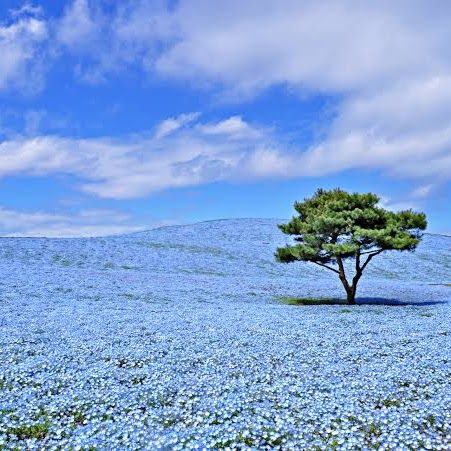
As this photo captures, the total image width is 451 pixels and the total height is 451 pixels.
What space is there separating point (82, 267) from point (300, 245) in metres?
21.0

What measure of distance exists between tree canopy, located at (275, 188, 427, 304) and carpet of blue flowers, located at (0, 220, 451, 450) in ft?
11.7

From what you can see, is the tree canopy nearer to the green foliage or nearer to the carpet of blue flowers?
the carpet of blue flowers

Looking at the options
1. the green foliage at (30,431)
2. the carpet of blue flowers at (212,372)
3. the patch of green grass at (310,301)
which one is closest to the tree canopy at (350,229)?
the patch of green grass at (310,301)

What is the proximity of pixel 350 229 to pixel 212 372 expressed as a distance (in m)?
18.4

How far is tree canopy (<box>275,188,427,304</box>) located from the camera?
27297 millimetres

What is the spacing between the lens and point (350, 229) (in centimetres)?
2800

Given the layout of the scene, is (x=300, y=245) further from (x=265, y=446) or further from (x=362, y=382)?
(x=265, y=446)

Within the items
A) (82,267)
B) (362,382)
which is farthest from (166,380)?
(82,267)

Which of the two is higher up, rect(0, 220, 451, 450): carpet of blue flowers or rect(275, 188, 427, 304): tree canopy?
rect(275, 188, 427, 304): tree canopy

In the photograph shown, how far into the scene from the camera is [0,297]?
25.6 meters

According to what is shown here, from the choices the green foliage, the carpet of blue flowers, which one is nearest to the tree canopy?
the carpet of blue flowers

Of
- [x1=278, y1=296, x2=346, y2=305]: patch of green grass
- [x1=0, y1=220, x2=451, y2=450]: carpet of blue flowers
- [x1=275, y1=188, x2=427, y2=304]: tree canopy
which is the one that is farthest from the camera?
[x1=278, y1=296, x2=346, y2=305]: patch of green grass

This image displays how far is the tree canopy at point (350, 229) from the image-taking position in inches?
1075

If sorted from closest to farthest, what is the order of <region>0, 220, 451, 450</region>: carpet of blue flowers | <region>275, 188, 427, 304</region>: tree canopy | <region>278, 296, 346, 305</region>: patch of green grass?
<region>0, 220, 451, 450</region>: carpet of blue flowers < <region>275, 188, 427, 304</region>: tree canopy < <region>278, 296, 346, 305</region>: patch of green grass
